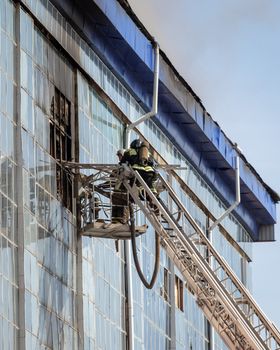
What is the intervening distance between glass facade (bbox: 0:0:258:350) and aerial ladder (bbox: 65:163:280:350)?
577mm

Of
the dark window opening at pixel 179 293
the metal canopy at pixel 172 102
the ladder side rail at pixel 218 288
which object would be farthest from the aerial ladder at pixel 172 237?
the dark window opening at pixel 179 293

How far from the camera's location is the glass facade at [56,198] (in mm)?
48344

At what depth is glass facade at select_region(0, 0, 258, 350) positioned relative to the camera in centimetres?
Answer: 4834

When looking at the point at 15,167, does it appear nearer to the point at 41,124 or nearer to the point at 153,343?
the point at 41,124

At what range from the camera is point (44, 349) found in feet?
163

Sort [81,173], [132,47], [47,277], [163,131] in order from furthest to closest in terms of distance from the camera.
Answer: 1. [163,131]
2. [132,47]
3. [81,173]
4. [47,277]

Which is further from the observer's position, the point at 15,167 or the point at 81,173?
the point at 81,173

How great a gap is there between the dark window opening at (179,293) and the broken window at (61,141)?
1164 centimetres

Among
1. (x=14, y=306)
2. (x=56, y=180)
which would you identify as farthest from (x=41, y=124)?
(x=14, y=306)

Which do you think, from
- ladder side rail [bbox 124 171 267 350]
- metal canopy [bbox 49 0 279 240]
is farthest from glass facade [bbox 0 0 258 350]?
ladder side rail [bbox 124 171 267 350]

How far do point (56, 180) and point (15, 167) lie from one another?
3566 mm

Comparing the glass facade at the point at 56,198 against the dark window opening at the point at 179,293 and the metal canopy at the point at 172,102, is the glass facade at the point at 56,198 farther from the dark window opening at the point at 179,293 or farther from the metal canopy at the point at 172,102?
the dark window opening at the point at 179,293

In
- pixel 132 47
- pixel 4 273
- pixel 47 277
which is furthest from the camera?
pixel 132 47

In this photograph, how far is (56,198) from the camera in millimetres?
51812
